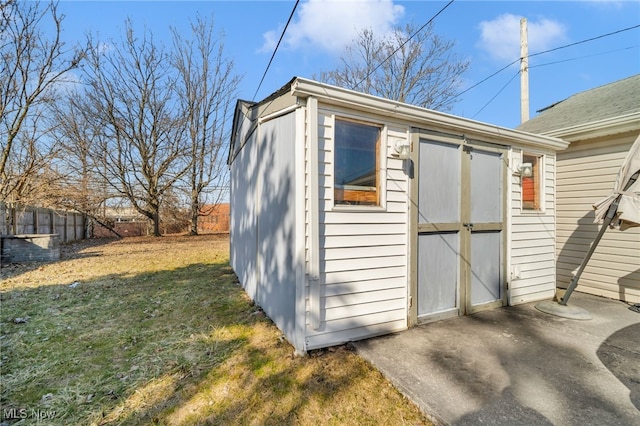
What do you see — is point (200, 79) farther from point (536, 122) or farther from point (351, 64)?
point (536, 122)

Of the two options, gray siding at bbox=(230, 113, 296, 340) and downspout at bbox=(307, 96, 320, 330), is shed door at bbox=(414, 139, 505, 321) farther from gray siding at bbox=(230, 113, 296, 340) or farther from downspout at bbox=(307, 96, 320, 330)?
gray siding at bbox=(230, 113, 296, 340)

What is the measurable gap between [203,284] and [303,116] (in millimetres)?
4451

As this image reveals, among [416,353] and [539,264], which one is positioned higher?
[539,264]

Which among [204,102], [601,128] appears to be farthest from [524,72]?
[204,102]

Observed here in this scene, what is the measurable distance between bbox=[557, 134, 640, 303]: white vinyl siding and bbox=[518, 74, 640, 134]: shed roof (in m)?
0.58

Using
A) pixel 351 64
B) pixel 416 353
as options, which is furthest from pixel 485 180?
pixel 351 64

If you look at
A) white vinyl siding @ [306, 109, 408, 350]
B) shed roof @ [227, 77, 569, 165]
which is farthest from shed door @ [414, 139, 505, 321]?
white vinyl siding @ [306, 109, 408, 350]

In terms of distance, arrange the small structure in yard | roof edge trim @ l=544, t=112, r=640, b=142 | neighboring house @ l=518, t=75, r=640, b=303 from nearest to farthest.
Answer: roof edge trim @ l=544, t=112, r=640, b=142, neighboring house @ l=518, t=75, r=640, b=303, the small structure in yard

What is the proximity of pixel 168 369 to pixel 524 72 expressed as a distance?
1006 centimetres

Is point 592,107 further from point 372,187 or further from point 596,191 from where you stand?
point 372,187

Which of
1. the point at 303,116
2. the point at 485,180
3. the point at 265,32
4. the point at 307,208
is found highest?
the point at 265,32

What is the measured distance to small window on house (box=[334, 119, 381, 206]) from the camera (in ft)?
10.0

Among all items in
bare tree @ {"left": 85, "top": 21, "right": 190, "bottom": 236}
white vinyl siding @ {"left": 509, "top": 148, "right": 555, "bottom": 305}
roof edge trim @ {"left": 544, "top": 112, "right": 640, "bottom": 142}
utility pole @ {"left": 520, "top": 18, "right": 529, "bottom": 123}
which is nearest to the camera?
roof edge trim @ {"left": 544, "top": 112, "right": 640, "bottom": 142}

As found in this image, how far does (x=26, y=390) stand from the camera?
2.39 meters
